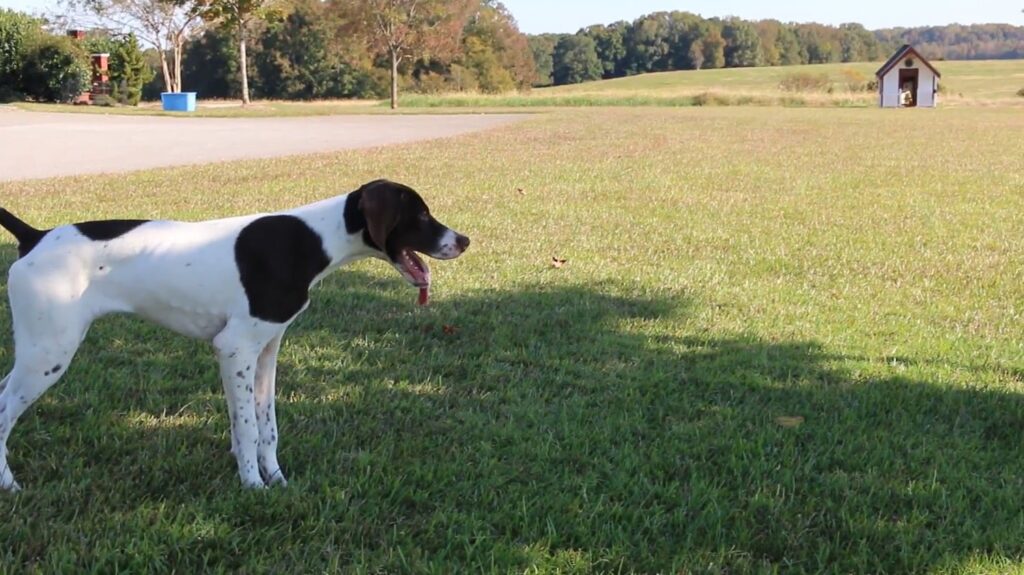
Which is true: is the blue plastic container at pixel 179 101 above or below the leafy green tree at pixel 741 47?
below

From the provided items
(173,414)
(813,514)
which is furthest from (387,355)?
(813,514)

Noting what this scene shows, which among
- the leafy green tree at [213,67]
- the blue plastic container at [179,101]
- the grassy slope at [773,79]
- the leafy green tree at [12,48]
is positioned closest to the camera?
the blue plastic container at [179,101]

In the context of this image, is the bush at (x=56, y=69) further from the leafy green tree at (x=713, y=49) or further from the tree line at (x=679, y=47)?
the leafy green tree at (x=713, y=49)

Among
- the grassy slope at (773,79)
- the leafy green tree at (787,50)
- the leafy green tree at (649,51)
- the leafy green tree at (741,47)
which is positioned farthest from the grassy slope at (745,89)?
the leafy green tree at (787,50)

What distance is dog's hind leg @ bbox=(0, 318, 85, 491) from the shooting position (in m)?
2.87

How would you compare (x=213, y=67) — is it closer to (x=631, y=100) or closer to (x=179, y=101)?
(x=179, y=101)

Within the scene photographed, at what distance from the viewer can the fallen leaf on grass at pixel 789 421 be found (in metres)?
3.73

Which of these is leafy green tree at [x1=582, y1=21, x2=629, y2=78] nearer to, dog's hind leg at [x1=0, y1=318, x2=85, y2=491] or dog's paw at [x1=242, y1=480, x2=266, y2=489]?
dog's paw at [x1=242, y1=480, x2=266, y2=489]

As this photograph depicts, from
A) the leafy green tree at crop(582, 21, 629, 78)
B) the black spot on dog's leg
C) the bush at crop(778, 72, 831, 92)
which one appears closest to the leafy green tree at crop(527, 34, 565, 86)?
the leafy green tree at crop(582, 21, 629, 78)

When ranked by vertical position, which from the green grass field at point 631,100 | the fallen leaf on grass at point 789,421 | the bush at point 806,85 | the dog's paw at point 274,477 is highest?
the bush at point 806,85

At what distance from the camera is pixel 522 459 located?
338cm

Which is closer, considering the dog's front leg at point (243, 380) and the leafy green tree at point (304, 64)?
the dog's front leg at point (243, 380)

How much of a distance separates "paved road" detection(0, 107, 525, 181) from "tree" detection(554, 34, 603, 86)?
287 feet

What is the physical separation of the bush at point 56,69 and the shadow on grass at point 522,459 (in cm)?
3915
